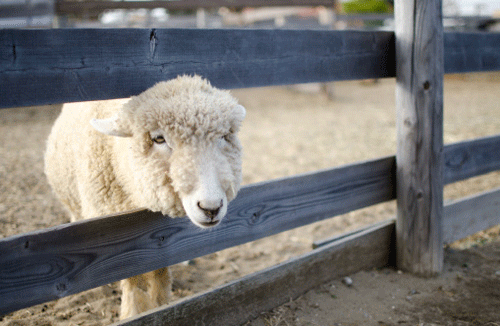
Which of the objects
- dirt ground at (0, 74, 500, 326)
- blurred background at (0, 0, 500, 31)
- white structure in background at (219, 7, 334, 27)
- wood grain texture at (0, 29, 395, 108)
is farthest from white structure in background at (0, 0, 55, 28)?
wood grain texture at (0, 29, 395, 108)

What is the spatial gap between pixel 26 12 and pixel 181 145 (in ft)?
34.9

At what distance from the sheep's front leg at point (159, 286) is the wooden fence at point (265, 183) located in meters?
0.40

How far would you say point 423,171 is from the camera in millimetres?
2652

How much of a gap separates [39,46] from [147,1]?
29.6 feet

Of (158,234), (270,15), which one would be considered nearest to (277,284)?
(158,234)

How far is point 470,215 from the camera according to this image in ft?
10.6

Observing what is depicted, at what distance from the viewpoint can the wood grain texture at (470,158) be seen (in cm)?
294

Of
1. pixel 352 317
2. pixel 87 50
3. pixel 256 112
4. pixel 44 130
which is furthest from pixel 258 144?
pixel 87 50

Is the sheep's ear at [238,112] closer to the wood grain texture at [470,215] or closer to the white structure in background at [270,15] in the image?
the wood grain texture at [470,215]

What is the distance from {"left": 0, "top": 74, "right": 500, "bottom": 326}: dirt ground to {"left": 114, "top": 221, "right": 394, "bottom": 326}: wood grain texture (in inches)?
3.1

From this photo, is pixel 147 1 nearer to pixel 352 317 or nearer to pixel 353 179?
pixel 353 179

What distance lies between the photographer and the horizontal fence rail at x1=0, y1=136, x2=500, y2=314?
160cm

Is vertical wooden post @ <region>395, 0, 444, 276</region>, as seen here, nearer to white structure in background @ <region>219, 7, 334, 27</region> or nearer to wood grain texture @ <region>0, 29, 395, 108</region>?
wood grain texture @ <region>0, 29, 395, 108</region>

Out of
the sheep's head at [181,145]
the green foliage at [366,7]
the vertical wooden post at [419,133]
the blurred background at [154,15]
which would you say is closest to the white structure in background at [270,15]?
the blurred background at [154,15]
